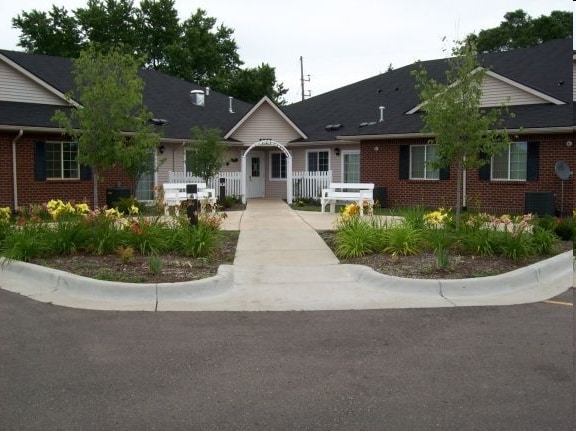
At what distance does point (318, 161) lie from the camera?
25.8 metres

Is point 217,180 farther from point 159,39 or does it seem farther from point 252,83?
point 159,39

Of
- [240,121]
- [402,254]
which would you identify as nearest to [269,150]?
[240,121]

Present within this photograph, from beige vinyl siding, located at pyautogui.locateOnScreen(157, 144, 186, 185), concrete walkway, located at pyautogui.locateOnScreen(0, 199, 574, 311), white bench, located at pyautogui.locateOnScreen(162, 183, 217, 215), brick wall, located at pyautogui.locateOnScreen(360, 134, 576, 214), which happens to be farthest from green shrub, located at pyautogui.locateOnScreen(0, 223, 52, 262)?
beige vinyl siding, located at pyautogui.locateOnScreen(157, 144, 186, 185)

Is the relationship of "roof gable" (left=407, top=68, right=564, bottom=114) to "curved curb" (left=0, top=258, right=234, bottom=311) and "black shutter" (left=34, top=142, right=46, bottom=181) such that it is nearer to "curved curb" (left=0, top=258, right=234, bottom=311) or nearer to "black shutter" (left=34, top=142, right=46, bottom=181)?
"black shutter" (left=34, top=142, right=46, bottom=181)

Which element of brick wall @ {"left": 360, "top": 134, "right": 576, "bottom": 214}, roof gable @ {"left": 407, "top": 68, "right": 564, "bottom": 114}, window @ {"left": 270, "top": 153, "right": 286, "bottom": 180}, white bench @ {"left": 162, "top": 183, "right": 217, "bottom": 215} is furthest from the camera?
window @ {"left": 270, "top": 153, "right": 286, "bottom": 180}

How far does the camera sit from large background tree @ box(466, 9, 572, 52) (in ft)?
137

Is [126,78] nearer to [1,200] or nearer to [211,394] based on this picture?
[1,200]

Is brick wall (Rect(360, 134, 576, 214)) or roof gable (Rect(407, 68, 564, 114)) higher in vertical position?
roof gable (Rect(407, 68, 564, 114))

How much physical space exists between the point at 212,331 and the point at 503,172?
52.6 ft

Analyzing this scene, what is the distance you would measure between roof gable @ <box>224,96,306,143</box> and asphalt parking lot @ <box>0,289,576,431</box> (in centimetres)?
1894

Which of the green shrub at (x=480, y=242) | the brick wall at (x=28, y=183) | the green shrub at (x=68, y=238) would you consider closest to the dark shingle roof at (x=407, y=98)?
the green shrub at (x=480, y=242)

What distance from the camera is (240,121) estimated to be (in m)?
25.1

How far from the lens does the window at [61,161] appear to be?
19.5 meters

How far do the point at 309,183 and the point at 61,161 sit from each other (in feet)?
30.4
